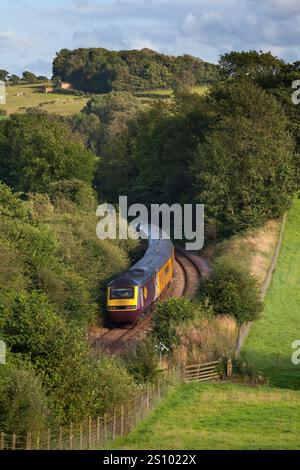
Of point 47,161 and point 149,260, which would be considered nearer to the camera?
point 149,260

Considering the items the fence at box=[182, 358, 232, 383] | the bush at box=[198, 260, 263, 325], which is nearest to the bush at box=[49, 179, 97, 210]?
the bush at box=[198, 260, 263, 325]

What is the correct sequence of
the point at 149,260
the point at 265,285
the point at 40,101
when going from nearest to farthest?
the point at 149,260, the point at 265,285, the point at 40,101

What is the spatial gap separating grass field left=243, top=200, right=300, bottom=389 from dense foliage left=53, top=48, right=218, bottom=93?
9975cm

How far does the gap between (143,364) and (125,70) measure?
135 m

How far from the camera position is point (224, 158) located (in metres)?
67.6

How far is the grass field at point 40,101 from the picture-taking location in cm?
14088

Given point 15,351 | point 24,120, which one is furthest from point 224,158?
point 15,351

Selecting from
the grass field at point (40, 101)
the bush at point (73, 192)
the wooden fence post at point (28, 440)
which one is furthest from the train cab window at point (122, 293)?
the grass field at point (40, 101)

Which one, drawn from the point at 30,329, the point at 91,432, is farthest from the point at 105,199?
the point at 91,432

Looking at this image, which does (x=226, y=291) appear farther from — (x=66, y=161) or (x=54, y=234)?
(x=66, y=161)

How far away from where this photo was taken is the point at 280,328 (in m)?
47.7

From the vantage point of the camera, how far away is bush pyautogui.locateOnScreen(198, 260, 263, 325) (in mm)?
44781

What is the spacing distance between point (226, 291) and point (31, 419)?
66.9 feet

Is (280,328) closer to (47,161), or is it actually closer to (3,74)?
(47,161)
